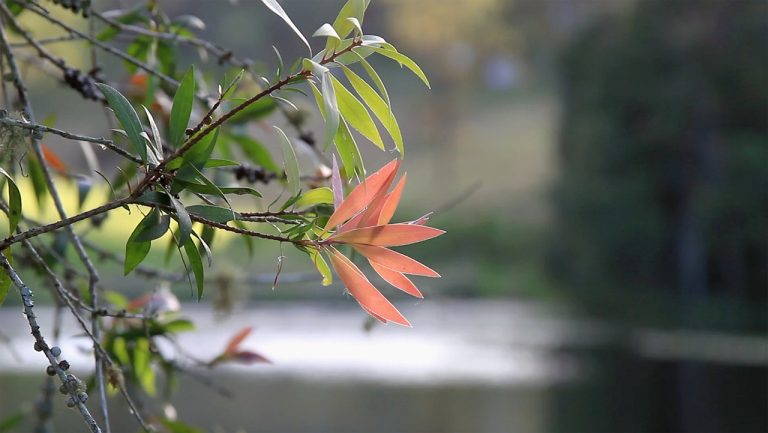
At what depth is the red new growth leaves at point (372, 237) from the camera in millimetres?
450

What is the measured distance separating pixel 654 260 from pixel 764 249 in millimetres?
1250

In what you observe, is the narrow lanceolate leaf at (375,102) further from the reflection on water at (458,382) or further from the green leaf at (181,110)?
the reflection on water at (458,382)

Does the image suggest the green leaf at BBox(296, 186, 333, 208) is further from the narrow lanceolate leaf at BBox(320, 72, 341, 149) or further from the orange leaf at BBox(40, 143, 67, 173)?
the orange leaf at BBox(40, 143, 67, 173)

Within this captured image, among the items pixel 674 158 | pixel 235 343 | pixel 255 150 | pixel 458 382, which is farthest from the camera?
pixel 674 158

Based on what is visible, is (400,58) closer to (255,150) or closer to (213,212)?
(213,212)

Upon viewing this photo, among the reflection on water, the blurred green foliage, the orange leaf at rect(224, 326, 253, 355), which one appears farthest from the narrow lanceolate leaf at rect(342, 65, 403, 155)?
the blurred green foliage

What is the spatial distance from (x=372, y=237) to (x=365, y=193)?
0.07 ft

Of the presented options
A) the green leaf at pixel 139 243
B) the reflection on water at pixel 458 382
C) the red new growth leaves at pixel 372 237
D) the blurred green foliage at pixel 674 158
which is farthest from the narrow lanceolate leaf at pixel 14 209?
the blurred green foliage at pixel 674 158

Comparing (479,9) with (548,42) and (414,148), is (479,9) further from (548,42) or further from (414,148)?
(414,148)

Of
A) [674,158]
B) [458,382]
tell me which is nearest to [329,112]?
[458,382]

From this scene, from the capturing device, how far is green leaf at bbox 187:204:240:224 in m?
0.45

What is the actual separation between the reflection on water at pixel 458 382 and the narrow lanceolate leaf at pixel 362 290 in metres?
3.19

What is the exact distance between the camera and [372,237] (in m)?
0.45

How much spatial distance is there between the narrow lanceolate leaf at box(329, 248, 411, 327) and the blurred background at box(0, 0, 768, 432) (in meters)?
0.52
